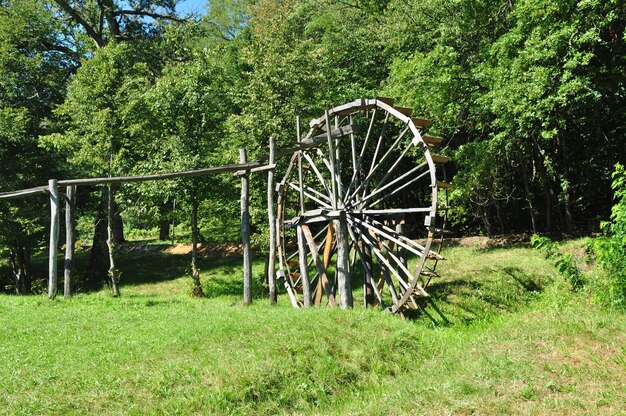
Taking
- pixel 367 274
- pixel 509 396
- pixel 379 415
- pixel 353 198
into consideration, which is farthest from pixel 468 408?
pixel 353 198

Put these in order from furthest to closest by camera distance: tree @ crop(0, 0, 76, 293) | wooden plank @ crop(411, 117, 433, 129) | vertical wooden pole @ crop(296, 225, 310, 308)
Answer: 1. tree @ crop(0, 0, 76, 293)
2. wooden plank @ crop(411, 117, 433, 129)
3. vertical wooden pole @ crop(296, 225, 310, 308)

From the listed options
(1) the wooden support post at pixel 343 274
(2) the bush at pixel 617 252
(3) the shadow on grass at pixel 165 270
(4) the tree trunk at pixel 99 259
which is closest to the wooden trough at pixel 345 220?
(1) the wooden support post at pixel 343 274

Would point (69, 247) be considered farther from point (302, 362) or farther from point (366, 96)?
point (366, 96)

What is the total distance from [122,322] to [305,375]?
427cm

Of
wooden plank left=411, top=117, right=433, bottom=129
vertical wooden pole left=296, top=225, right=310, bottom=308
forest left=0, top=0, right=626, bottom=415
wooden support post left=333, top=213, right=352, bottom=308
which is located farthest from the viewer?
wooden plank left=411, top=117, right=433, bottom=129

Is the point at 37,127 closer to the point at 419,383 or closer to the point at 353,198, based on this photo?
the point at 353,198

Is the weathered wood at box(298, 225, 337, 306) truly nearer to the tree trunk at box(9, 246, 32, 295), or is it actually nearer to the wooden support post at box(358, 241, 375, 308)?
the wooden support post at box(358, 241, 375, 308)

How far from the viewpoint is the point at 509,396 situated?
5500 mm

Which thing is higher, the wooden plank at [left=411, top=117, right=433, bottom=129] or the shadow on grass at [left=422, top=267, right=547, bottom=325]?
the wooden plank at [left=411, top=117, right=433, bottom=129]

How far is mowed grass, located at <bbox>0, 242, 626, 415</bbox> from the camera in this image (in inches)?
224

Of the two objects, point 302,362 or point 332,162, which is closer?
point 302,362

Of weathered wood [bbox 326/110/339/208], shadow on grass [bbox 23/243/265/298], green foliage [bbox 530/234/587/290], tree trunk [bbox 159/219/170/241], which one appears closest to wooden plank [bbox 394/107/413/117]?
weathered wood [bbox 326/110/339/208]

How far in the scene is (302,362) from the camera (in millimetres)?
7074


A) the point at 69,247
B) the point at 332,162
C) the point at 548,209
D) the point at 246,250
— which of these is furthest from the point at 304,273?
the point at 548,209
